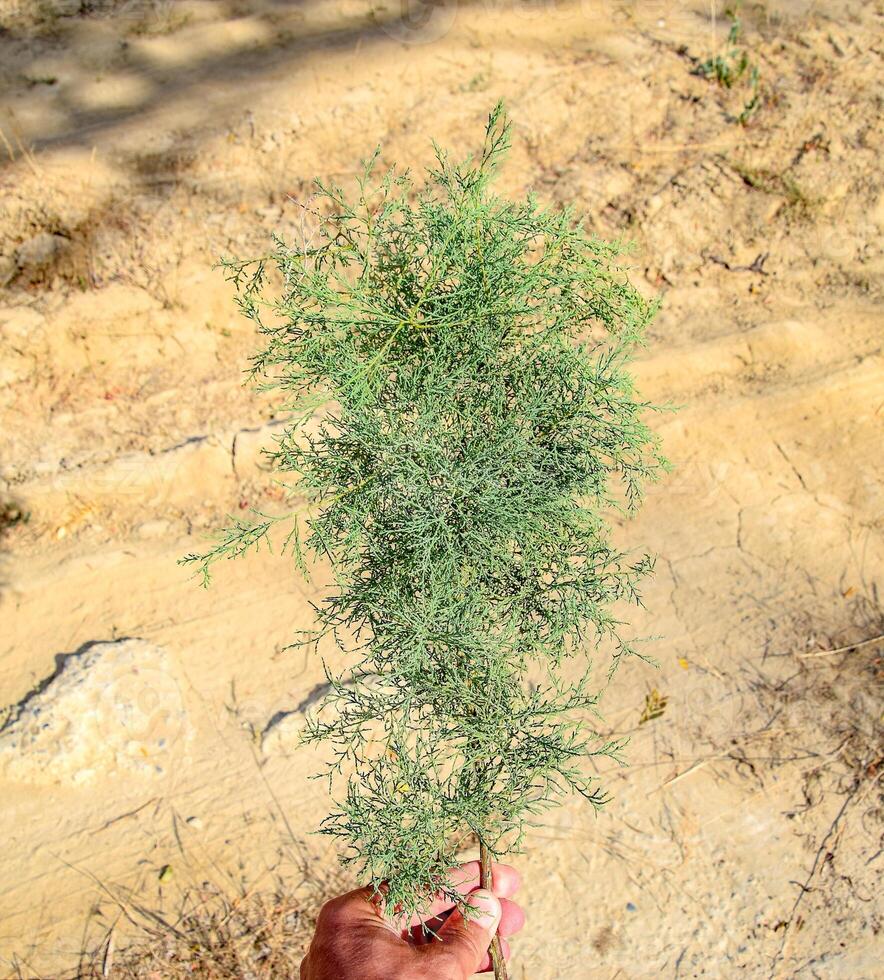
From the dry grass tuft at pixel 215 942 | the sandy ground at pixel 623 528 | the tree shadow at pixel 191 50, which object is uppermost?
the tree shadow at pixel 191 50

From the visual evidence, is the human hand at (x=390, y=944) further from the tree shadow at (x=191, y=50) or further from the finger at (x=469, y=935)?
the tree shadow at (x=191, y=50)

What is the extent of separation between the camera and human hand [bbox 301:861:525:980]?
351 cm

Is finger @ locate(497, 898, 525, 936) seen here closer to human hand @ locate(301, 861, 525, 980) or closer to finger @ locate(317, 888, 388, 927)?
human hand @ locate(301, 861, 525, 980)

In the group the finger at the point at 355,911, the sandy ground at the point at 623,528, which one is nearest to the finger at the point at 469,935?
the finger at the point at 355,911

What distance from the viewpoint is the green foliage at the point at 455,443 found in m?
2.91

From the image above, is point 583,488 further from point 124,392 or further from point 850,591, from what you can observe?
point 124,392

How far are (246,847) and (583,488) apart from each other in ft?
13.0

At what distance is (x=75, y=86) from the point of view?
32.3ft

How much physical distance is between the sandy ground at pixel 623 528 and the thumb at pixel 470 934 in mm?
1698

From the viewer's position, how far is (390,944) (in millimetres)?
3607

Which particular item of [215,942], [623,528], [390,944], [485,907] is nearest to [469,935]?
[485,907]

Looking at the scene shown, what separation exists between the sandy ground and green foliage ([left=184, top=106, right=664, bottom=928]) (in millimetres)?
2735

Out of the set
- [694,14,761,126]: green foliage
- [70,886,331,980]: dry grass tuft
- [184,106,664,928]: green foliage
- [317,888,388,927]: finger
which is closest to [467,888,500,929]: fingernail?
[317,888,388,927]: finger

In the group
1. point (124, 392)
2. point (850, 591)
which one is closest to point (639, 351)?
point (850, 591)
